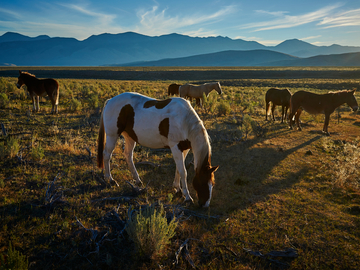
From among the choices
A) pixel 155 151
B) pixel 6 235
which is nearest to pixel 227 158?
pixel 155 151

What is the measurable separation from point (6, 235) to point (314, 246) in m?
4.99

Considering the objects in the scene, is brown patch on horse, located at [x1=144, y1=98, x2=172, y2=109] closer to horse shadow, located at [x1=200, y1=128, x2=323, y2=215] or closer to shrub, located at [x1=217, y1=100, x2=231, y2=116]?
horse shadow, located at [x1=200, y1=128, x2=323, y2=215]

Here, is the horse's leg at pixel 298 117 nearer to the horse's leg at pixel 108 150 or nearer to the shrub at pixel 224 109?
the shrub at pixel 224 109

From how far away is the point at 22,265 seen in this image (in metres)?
2.22

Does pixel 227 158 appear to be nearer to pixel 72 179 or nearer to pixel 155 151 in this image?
pixel 155 151

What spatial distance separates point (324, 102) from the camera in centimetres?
964

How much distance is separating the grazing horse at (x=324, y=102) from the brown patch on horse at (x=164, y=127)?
29.1 ft

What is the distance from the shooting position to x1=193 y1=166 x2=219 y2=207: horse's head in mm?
3799

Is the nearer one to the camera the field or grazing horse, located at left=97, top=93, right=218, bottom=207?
the field

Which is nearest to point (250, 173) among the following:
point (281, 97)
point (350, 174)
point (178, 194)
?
point (178, 194)

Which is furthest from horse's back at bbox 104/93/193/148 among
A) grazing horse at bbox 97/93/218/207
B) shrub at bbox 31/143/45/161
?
shrub at bbox 31/143/45/161

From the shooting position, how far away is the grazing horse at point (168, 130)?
3.89 m

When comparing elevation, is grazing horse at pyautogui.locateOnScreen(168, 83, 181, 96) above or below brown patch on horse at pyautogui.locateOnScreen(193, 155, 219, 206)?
above

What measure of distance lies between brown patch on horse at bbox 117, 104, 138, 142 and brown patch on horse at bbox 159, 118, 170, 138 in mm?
696
